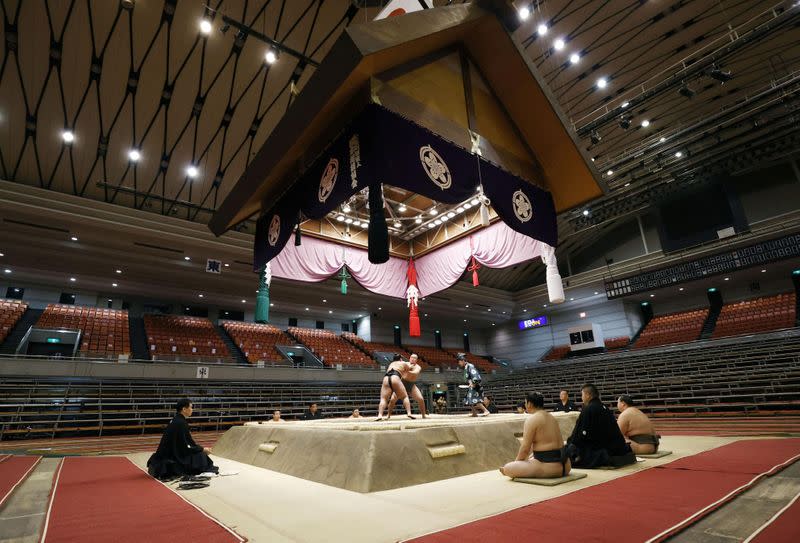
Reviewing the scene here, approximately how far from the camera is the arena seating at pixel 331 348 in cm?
1250

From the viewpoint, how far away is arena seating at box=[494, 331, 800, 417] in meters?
7.14

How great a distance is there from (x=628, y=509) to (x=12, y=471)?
465 cm

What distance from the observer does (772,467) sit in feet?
7.81

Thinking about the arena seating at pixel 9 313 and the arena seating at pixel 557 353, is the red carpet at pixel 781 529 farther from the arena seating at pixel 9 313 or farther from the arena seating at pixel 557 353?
the arena seating at pixel 557 353

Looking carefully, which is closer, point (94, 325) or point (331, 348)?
point (94, 325)

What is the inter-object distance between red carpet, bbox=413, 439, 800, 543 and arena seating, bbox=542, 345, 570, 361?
14.2 metres

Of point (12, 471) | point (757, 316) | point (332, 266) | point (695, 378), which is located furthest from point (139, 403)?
point (757, 316)

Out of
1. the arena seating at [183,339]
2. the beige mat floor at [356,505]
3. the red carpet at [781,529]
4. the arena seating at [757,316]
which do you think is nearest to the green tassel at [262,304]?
the beige mat floor at [356,505]

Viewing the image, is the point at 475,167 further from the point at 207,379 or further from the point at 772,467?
the point at 207,379

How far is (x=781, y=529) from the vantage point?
128 cm

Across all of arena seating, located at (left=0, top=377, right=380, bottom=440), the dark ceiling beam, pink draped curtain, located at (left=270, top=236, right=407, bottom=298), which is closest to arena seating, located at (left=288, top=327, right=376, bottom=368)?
arena seating, located at (left=0, top=377, right=380, bottom=440)

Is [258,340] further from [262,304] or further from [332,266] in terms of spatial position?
[262,304]

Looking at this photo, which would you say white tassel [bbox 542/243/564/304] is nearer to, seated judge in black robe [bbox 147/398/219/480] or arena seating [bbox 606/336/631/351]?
seated judge in black robe [bbox 147/398/219/480]

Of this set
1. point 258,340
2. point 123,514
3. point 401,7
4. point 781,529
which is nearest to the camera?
point 781,529
